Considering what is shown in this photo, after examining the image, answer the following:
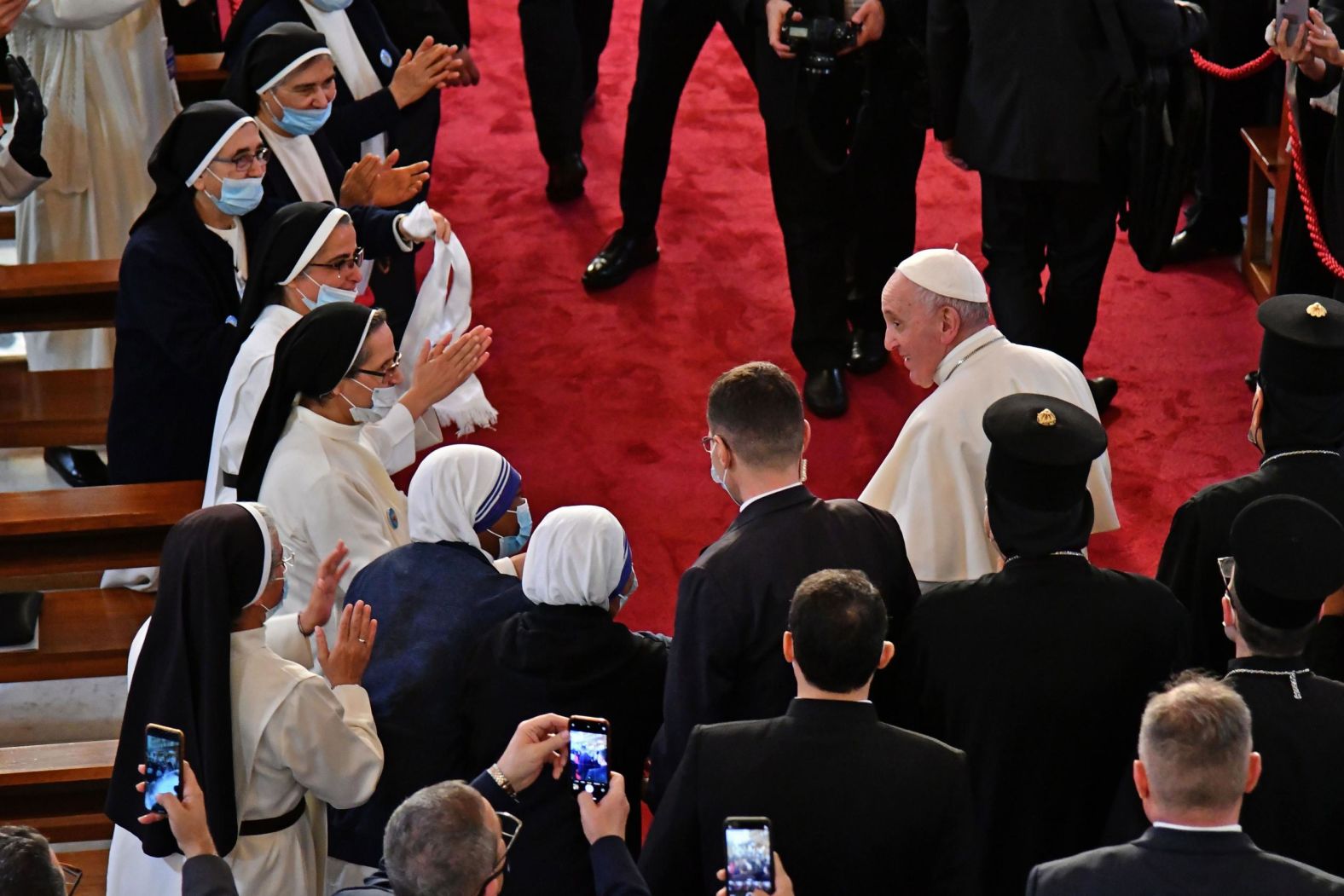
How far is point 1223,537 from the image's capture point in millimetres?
3426

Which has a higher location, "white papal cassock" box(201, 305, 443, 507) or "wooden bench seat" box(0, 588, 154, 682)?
"white papal cassock" box(201, 305, 443, 507)

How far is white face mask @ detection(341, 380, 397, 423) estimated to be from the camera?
163 inches

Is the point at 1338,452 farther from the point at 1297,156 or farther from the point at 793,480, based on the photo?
the point at 1297,156

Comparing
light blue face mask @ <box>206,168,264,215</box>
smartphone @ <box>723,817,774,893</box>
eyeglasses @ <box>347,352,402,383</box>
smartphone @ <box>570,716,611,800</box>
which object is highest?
light blue face mask @ <box>206,168,264,215</box>

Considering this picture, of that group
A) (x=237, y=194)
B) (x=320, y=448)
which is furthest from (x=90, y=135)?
(x=320, y=448)

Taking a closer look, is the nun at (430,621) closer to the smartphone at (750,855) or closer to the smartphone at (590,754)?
the smartphone at (590,754)

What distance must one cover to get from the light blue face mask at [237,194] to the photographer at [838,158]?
5.57ft

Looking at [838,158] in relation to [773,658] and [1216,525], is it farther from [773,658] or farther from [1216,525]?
[773,658]

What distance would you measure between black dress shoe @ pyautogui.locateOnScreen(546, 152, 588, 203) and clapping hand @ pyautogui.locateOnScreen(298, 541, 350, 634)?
3.58 meters

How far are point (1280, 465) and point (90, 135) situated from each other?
399 centimetres

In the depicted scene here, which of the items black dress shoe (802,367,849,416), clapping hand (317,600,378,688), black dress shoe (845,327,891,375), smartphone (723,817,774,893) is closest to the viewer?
smartphone (723,817,774,893)

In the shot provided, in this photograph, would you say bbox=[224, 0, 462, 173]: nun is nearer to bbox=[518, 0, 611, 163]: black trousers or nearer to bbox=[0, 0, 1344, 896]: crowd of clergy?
bbox=[518, 0, 611, 163]: black trousers

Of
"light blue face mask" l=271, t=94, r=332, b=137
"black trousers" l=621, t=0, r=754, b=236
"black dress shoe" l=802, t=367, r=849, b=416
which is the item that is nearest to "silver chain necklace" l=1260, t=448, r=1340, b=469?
"black dress shoe" l=802, t=367, r=849, b=416

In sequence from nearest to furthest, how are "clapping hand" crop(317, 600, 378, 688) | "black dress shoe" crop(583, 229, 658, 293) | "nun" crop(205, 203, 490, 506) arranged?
1. "clapping hand" crop(317, 600, 378, 688)
2. "nun" crop(205, 203, 490, 506)
3. "black dress shoe" crop(583, 229, 658, 293)
